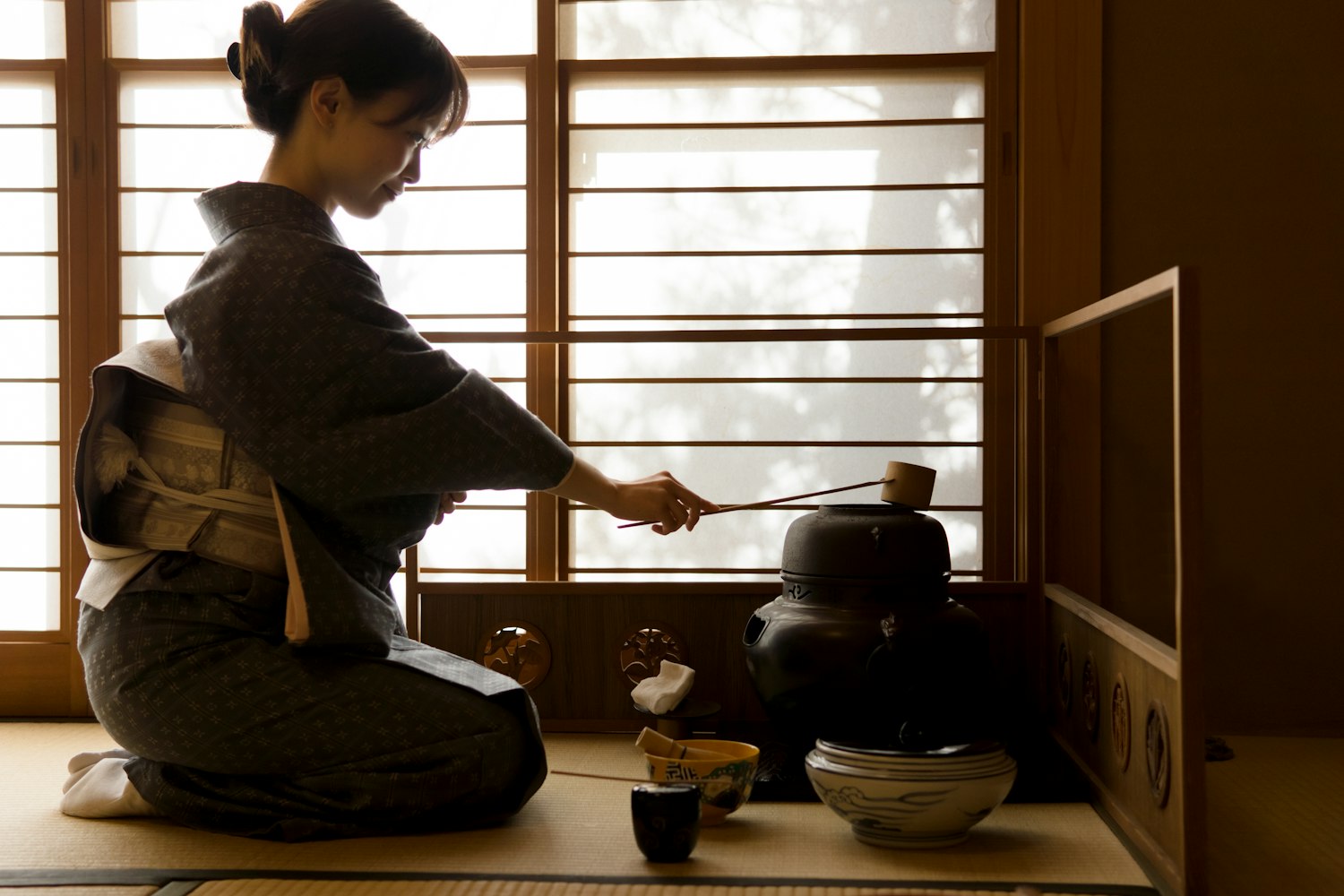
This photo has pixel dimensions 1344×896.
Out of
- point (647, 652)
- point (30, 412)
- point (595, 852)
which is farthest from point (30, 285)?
point (595, 852)

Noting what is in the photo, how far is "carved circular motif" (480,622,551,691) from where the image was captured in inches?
113

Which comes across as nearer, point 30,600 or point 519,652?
point 519,652

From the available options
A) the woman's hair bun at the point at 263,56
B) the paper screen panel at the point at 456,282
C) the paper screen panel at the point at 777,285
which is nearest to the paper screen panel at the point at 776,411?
the paper screen panel at the point at 777,285

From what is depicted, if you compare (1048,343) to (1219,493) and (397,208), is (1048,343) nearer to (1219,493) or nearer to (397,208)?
(1219,493)

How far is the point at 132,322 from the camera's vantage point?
3.15 metres

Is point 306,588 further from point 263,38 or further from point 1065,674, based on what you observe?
point 1065,674

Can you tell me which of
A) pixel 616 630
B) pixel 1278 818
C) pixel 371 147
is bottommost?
pixel 1278 818

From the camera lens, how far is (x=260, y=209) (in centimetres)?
209

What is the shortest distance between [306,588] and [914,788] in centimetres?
102

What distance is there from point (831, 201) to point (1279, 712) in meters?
1.59

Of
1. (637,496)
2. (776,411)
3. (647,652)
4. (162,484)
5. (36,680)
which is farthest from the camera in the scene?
(36,680)

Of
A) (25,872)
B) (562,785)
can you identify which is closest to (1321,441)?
(562,785)

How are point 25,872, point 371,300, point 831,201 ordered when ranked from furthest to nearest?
point 831,201
point 371,300
point 25,872

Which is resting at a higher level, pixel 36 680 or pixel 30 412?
pixel 30 412
